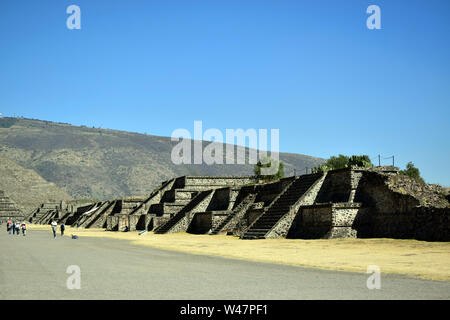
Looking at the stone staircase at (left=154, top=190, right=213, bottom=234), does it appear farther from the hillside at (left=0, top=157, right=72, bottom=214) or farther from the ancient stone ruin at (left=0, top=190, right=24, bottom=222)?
the hillside at (left=0, top=157, right=72, bottom=214)

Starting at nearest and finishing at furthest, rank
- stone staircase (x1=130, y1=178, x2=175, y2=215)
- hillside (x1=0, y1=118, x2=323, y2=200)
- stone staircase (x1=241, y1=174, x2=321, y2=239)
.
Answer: stone staircase (x1=241, y1=174, x2=321, y2=239), stone staircase (x1=130, y1=178, x2=175, y2=215), hillside (x1=0, y1=118, x2=323, y2=200)

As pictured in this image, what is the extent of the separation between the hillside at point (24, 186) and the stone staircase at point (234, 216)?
94763 mm

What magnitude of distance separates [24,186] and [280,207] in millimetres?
112150

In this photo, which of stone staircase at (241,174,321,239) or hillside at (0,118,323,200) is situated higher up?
hillside at (0,118,323,200)

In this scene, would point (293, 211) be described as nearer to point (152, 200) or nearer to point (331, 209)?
point (331, 209)

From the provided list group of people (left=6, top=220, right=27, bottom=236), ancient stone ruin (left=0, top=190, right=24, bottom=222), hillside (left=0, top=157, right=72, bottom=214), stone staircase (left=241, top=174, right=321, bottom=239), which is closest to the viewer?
stone staircase (left=241, top=174, right=321, bottom=239)

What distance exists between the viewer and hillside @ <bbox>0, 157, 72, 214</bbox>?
120125mm

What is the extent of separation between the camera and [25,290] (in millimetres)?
8453

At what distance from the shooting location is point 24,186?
125 meters

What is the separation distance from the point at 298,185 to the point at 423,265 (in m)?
15.4

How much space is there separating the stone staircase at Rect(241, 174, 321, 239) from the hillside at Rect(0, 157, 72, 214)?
10001 centimetres

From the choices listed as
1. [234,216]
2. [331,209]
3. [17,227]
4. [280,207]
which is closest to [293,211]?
[280,207]

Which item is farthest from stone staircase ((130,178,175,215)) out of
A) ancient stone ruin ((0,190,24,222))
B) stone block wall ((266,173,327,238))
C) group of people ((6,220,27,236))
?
ancient stone ruin ((0,190,24,222))
